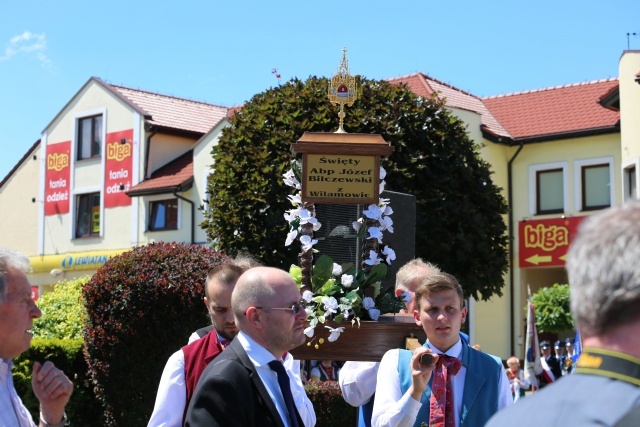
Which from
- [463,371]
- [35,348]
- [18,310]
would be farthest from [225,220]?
[18,310]

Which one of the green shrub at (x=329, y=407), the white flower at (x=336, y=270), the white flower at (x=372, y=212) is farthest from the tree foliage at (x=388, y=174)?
the white flower at (x=336, y=270)

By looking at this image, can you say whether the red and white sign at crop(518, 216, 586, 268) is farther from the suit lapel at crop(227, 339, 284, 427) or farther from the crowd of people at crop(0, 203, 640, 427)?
the suit lapel at crop(227, 339, 284, 427)

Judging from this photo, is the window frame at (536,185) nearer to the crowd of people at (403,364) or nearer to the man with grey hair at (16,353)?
the crowd of people at (403,364)

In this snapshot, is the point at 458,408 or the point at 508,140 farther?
the point at 508,140

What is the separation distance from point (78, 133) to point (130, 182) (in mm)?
3696

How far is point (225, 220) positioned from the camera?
15516mm

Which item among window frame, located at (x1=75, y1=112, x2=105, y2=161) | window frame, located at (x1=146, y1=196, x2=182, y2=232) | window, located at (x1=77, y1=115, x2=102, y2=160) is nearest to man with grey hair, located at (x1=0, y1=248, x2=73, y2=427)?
window frame, located at (x1=146, y1=196, x2=182, y2=232)

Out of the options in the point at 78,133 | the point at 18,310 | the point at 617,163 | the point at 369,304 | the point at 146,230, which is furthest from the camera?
the point at 78,133

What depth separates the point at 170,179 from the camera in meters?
35.0

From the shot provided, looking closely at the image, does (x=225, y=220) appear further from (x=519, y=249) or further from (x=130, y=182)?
(x=130, y=182)

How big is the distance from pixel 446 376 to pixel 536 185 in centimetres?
2660

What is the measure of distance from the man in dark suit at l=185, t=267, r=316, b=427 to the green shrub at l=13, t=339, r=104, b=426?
8.97 m

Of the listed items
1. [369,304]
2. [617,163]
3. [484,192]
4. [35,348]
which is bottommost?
[35,348]

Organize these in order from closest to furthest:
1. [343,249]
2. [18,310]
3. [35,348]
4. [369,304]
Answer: [18,310]
[369,304]
[343,249]
[35,348]
